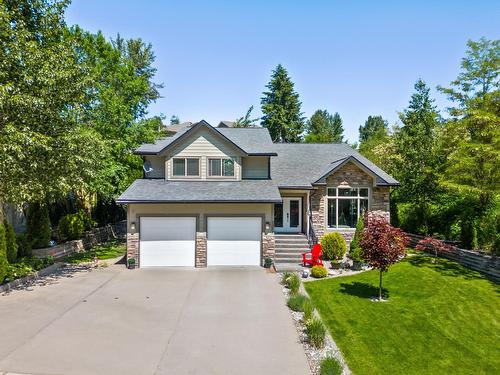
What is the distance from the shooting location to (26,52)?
1341cm

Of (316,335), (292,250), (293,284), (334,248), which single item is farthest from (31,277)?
(334,248)

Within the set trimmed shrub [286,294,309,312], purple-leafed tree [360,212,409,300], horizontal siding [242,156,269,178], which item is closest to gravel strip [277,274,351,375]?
trimmed shrub [286,294,309,312]

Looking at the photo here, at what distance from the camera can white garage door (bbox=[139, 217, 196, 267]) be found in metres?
17.8

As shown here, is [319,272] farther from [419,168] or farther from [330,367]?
[419,168]

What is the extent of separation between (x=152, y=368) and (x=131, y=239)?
34.5ft

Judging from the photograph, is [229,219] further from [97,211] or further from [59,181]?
[97,211]

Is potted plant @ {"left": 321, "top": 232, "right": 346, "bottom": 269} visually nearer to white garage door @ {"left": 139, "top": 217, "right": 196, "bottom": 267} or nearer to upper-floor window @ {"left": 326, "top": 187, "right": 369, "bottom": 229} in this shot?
upper-floor window @ {"left": 326, "top": 187, "right": 369, "bottom": 229}

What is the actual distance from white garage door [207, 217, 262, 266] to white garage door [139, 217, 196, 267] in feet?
3.22

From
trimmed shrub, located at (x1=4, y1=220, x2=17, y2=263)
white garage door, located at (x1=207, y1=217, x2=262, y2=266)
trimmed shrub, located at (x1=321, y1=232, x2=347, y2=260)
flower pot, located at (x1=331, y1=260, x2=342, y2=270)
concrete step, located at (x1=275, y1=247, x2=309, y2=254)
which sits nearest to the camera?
trimmed shrub, located at (x1=4, y1=220, x2=17, y2=263)

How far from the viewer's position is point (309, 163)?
77.8ft

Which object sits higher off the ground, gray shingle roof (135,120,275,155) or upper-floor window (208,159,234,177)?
gray shingle roof (135,120,275,155)

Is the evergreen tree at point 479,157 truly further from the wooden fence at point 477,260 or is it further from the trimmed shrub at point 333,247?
the trimmed shrub at point 333,247

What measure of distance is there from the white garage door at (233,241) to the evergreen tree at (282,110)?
37.2m

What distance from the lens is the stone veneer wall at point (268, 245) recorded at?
58.7 feet
